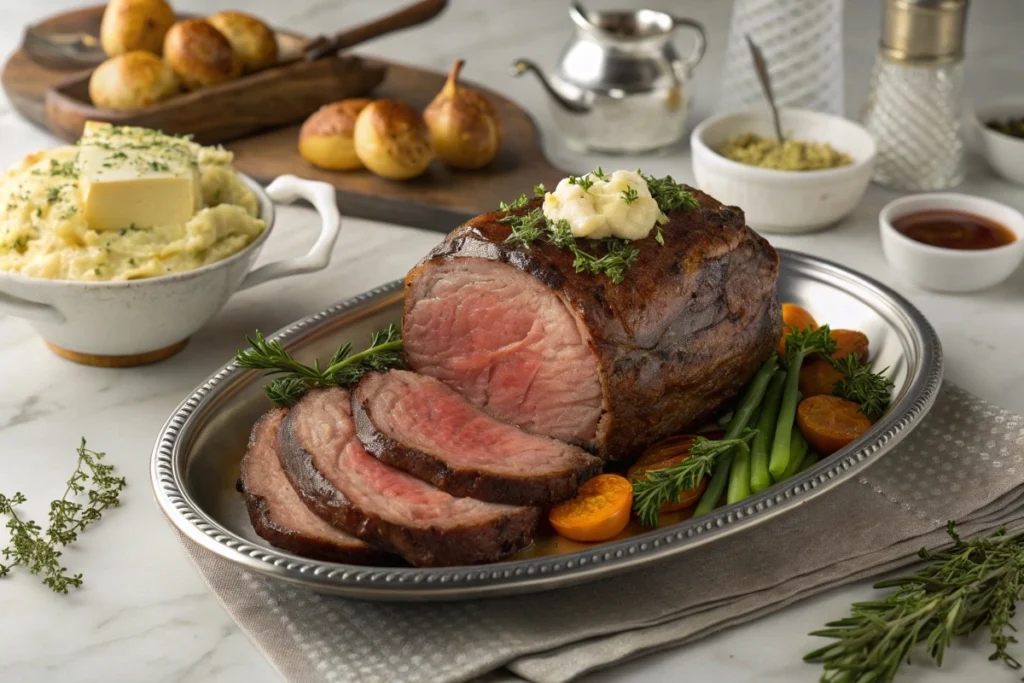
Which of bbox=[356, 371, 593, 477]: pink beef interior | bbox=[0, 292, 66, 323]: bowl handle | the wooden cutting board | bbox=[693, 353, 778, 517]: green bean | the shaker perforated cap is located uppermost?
the shaker perforated cap

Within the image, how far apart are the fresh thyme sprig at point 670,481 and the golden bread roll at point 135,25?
3.17 meters

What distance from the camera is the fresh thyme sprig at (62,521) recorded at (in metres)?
2.67

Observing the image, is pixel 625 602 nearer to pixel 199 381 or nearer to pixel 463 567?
pixel 463 567

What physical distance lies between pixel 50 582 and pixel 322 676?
71cm

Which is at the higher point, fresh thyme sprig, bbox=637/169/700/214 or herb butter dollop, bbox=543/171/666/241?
herb butter dollop, bbox=543/171/666/241

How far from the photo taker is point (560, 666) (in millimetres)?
2334

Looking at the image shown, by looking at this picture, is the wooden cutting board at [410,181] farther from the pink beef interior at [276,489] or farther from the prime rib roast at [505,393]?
the pink beef interior at [276,489]

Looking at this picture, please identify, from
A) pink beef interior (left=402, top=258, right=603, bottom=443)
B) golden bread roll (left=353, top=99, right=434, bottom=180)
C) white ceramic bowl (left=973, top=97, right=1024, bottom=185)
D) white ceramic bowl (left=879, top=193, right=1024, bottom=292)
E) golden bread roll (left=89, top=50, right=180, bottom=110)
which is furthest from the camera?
golden bread roll (left=89, top=50, right=180, bottom=110)

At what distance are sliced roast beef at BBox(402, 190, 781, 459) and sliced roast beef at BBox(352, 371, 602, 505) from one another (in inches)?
3.3

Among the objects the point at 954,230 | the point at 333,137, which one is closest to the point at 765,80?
the point at 954,230

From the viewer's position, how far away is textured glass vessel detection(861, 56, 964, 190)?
4.37 metres

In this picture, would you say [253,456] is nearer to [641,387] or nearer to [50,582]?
[50,582]

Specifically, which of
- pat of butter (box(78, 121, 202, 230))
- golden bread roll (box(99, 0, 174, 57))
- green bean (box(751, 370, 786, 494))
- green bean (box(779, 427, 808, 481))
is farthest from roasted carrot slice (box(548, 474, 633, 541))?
golden bread roll (box(99, 0, 174, 57))

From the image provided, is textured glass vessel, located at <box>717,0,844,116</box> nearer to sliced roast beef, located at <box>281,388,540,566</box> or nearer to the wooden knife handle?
the wooden knife handle
